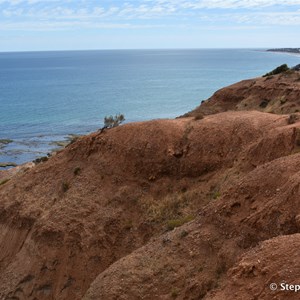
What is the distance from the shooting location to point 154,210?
76.5 feet

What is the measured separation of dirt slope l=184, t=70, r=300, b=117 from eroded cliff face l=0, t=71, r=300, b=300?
999 centimetres

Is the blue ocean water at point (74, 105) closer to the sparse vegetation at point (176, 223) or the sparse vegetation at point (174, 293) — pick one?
the sparse vegetation at point (176, 223)

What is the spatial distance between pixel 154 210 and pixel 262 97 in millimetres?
21960

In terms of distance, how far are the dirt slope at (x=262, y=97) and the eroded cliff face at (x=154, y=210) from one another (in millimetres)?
9995

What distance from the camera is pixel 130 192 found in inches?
973

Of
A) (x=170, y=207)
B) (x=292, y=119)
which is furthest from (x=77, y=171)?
(x=292, y=119)

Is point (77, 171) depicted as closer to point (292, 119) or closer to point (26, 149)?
point (292, 119)

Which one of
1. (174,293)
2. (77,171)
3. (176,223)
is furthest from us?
(77,171)

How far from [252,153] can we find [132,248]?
784 centimetres

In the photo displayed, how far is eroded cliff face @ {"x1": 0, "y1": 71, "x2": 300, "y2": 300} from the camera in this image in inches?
610

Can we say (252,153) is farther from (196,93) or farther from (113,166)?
(196,93)

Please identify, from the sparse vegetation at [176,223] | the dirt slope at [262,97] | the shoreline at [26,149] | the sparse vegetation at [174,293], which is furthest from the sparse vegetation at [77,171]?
the shoreline at [26,149]

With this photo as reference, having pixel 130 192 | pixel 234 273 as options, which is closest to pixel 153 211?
pixel 130 192

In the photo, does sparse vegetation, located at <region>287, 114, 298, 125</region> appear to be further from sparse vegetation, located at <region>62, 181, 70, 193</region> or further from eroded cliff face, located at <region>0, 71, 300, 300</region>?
sparse vegetation, located at <region>62, 181, 70, 193</region>
